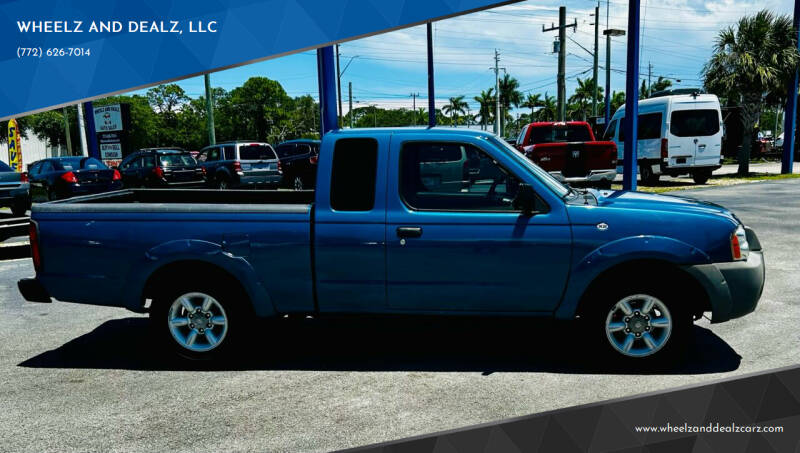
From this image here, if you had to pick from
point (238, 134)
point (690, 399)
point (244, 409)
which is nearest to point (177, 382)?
point (244, 409)

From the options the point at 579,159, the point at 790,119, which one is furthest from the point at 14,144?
the point at 790,119

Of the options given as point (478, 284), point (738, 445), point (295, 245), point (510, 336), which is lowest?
point (510, 336)

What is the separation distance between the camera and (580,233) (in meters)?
4.43

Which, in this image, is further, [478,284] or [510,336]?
[510,336]

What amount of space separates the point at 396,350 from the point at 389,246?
1.07m

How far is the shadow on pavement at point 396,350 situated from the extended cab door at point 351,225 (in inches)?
12.2

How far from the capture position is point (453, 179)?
15.3ft

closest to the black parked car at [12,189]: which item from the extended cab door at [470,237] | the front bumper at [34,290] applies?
the front bumper at [34,290]

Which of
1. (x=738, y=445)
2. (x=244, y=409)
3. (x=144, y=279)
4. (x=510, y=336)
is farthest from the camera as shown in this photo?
(x=510, y=336)

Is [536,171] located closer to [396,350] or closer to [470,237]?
[470,237]

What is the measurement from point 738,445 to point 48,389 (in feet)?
15.6

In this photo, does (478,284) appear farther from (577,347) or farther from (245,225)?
(245,225)

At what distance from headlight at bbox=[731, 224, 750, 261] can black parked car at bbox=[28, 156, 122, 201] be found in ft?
52.6

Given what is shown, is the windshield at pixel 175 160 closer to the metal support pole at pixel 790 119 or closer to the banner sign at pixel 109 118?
the banner sign at pixel 109 118
